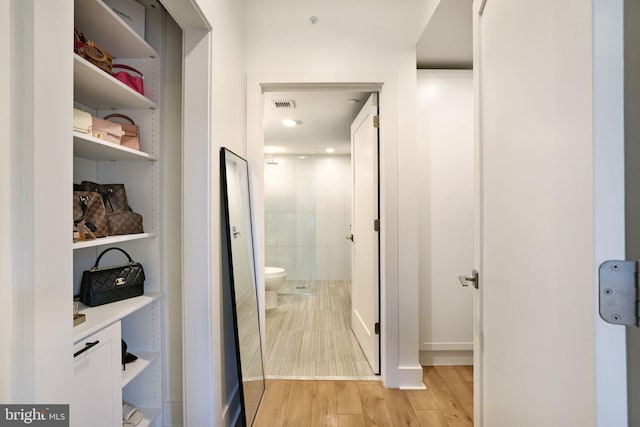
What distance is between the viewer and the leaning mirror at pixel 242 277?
4.85 feet

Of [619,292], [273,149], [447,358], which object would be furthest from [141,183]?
[273,149]

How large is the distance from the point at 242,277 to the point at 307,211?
320 centimetres

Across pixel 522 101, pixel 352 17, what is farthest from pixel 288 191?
pixel 522 101

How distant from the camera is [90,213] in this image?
3.90ft

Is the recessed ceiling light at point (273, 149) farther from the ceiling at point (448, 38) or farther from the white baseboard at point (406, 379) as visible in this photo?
the white baseboard at point (406, 379)

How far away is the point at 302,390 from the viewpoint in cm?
191

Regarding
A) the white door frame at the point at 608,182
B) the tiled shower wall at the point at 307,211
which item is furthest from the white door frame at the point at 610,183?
the tiled shower wall at the point at 307,211

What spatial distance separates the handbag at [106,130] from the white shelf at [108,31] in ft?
1.31

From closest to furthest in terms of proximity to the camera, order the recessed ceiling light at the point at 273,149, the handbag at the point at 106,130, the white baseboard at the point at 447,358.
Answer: the handbag at the point at 106,130, the white baseboard at the point at 447,358, the recessed ceiling light at the point at 273,149

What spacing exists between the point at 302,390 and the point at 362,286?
970 mm

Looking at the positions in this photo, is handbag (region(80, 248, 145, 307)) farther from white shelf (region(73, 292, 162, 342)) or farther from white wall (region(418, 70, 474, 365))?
white wall (region(418, 70, 474, 365))

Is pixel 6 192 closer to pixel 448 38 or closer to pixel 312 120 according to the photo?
pixel 448 38

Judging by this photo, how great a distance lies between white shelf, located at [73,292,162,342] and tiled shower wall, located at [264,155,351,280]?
3.34 m

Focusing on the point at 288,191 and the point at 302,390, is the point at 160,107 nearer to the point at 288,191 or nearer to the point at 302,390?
the point at 302,390
